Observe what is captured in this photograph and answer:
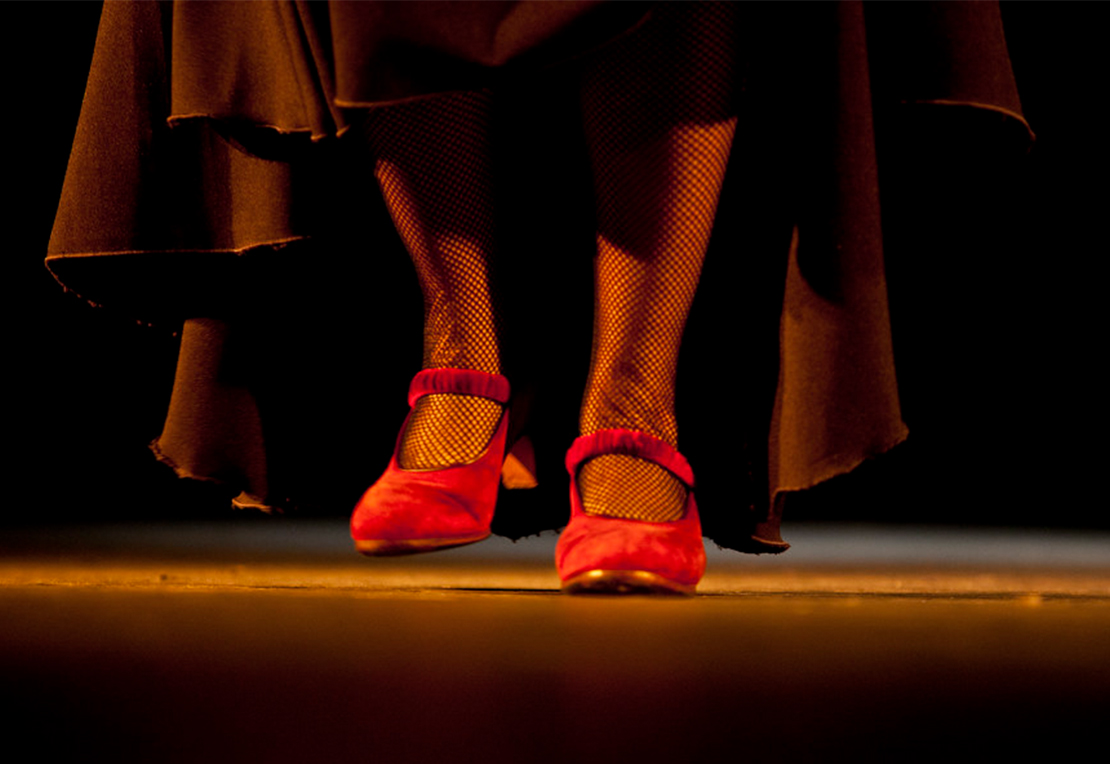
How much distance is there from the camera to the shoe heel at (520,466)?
0.87 meters

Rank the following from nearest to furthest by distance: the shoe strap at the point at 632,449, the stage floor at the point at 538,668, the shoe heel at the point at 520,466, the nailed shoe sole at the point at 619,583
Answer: the stage floor at the point at 538,668
the nailed shoe sole at the point at 619,583
the shoe strap at the point at 632,449
the shoe heel at the point at 520,466

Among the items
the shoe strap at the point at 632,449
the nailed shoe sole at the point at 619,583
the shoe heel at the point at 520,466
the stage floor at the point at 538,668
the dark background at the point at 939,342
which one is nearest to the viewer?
the stage floor at the point at 538,668

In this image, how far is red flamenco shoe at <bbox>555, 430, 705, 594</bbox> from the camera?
1.93 feet

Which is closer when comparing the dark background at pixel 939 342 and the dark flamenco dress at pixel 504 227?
the dark flamenco dress at pixel 504 227

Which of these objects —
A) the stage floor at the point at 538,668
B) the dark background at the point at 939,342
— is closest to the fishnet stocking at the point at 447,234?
the stage floor at the point at 538,668

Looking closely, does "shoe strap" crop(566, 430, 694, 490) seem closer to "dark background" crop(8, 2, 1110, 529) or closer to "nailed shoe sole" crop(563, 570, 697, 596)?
"nailed shoe sole" crop(563, 570, 697, 596)

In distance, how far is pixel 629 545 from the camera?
0.61 metres

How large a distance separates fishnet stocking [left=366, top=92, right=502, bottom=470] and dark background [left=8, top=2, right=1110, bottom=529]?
0.86 ft

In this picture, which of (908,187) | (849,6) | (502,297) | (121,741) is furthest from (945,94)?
(121,741)

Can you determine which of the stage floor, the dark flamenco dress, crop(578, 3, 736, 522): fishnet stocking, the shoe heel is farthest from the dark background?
the stage floor

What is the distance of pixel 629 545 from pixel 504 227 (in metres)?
0.31

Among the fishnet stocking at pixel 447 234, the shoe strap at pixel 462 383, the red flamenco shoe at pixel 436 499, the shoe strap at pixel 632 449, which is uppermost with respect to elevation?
the fishnet stocking at pixel 447 234

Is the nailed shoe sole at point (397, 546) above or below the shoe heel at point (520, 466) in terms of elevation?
below

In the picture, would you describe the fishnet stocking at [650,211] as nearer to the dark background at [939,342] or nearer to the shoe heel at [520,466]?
the shoe heel at [520,466]
